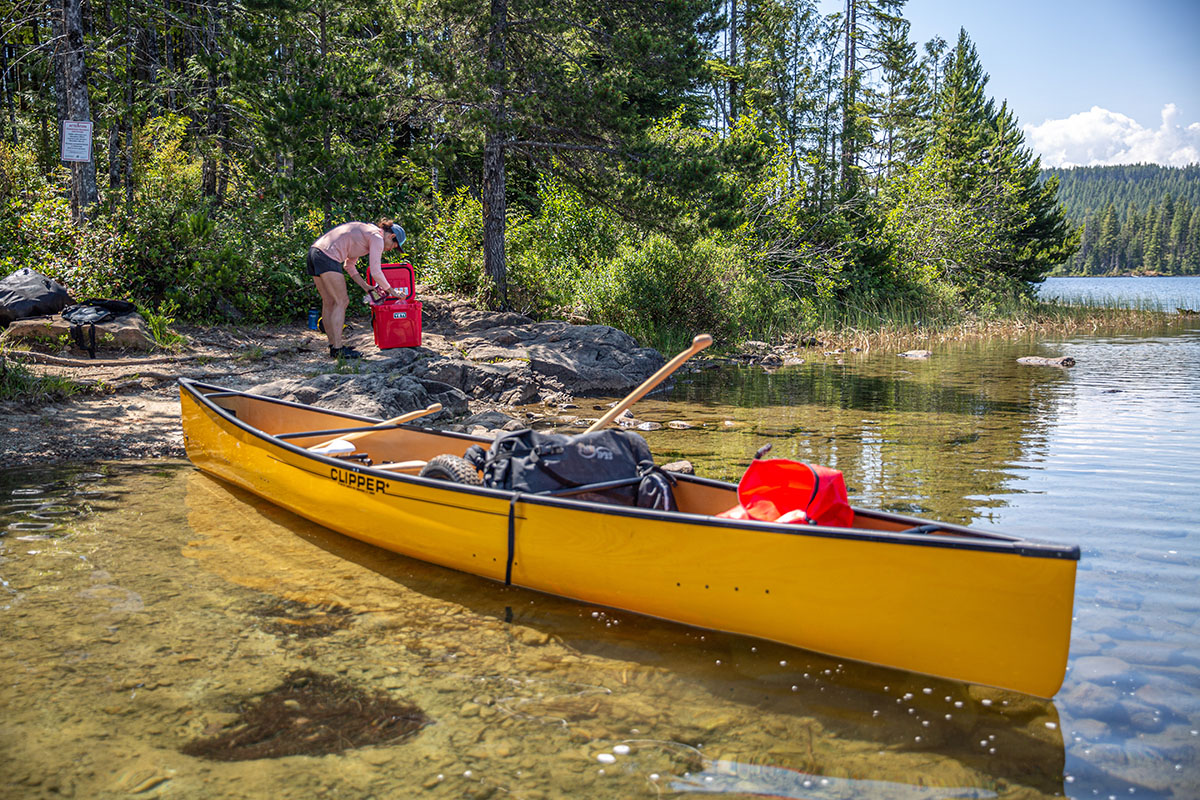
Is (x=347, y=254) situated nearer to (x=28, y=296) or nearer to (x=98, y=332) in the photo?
(x=98, y=332)

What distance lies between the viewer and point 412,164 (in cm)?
1510

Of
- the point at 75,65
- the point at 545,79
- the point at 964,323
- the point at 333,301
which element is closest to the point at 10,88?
the point at 75,65

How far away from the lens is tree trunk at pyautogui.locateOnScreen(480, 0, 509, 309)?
45.1ft

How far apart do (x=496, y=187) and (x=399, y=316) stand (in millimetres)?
4756

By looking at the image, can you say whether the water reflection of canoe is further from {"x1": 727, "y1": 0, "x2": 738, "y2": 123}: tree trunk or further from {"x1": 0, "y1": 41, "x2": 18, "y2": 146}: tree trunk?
{"x1": 727, "y1": 0, "x2": 738, "y2": 123}: tree trunk

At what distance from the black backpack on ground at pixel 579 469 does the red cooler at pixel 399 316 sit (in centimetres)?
636

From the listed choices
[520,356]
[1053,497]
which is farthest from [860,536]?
[520,356]

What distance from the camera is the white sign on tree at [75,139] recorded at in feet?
36.1

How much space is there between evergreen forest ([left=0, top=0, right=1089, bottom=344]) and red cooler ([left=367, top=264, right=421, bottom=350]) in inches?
123

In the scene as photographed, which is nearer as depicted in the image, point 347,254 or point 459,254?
point 347,254

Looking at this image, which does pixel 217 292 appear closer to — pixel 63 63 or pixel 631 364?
pixel 63 63

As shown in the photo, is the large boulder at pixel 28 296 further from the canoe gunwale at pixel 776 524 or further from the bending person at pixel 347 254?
the canoe gunwale at pixel 776 524

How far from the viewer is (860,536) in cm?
361

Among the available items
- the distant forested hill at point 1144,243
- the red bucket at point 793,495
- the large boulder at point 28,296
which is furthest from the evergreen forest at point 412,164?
the distant forested hill at point 1144,243
